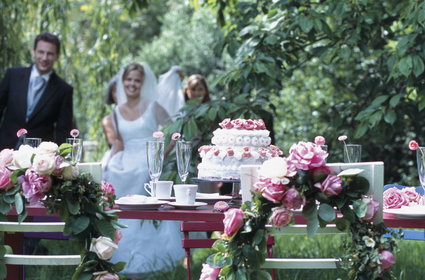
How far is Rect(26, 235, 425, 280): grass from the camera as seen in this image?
17.9 feet

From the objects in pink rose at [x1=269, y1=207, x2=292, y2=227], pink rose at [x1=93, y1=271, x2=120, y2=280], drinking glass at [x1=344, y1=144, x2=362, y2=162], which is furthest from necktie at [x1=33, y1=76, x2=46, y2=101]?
pink rose at [x1=269, y1=207, x2=292, y2=227]

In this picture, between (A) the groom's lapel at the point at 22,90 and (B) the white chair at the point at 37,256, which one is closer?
(B) the white chair at the point at 37,256

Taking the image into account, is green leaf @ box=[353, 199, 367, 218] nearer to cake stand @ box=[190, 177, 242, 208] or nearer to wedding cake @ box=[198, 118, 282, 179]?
cake stand @ box=[190, 177, 242, 208]

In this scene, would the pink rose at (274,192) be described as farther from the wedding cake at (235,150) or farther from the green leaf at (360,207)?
the wedding cake at (235,150)

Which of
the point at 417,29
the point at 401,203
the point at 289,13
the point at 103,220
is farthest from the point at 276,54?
the point at 103,220

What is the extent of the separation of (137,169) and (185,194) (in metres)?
2.93

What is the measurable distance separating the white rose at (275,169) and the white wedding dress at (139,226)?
10.2ft

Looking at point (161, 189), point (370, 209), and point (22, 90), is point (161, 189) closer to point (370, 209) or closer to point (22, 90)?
point (370, 209)

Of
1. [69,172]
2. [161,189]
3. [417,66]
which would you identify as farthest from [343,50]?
[69,172]

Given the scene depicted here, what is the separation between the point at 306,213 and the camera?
9.25 ft

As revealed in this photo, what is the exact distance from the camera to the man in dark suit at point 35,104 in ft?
20.2

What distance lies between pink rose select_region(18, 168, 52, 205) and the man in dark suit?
10.1 feet

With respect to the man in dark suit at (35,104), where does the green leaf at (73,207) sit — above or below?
below

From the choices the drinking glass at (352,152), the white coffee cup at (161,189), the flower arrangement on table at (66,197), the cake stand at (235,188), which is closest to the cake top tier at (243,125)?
the cake stand at (235,188)
